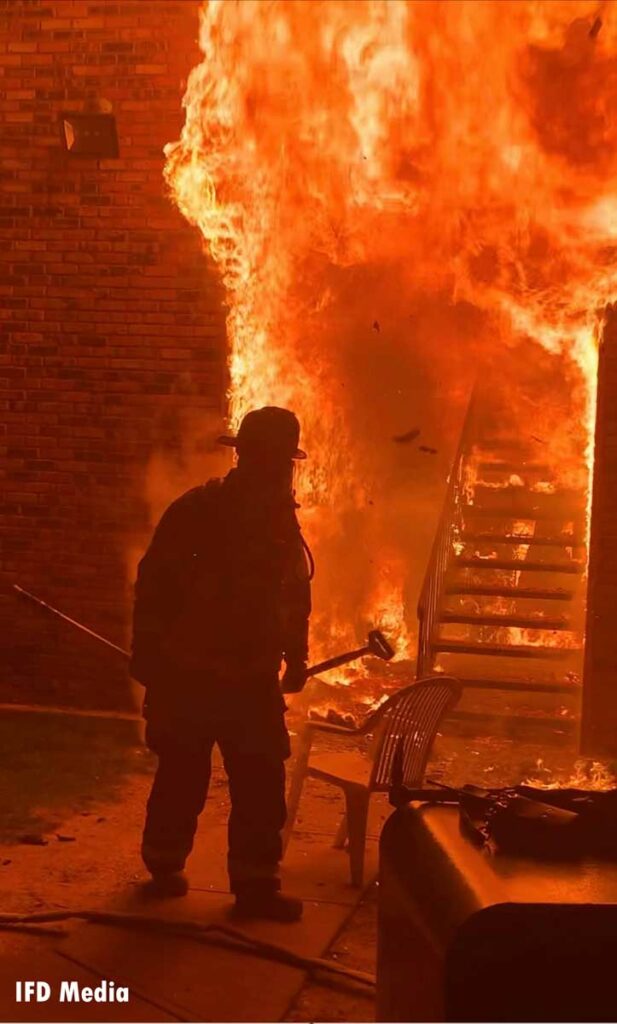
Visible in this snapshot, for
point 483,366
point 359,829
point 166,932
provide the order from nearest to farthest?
point 166,932, point 359,829, point 483,366

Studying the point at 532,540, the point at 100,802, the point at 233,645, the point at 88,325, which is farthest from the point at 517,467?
the point at 233,645

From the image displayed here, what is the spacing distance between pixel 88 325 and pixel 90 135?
145cm

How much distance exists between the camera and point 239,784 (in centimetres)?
472

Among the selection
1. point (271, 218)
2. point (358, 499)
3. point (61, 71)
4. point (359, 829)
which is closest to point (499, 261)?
point (271, 218)

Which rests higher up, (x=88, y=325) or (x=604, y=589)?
(x=88, y=325)

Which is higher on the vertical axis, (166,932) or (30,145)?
(30,145)

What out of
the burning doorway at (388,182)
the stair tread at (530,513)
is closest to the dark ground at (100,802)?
the stair tread at (530,513)

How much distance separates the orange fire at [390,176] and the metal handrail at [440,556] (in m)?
1.16

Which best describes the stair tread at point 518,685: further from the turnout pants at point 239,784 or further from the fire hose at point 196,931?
the fire hose at point 196,931

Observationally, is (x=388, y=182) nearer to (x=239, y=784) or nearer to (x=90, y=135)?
(x=90, y=135)

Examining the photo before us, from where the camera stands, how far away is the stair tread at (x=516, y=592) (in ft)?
29.1

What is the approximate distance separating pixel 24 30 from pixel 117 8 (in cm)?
79

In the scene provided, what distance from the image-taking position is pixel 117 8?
800cm

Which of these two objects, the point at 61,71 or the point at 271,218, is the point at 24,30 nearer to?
the point at 61,71
